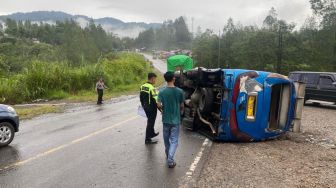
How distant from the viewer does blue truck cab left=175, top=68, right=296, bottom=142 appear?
9.52 m

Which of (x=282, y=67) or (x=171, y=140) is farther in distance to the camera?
(x=282, y=67)

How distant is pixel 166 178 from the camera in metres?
6.63

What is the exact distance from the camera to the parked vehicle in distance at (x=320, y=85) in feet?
63.5

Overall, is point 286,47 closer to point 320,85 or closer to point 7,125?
point 320,85

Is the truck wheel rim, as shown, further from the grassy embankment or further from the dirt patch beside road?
the grassy embankment

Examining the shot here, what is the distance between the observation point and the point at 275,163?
25.7 feet

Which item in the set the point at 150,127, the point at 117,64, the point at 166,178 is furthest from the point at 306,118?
the point at 117,64

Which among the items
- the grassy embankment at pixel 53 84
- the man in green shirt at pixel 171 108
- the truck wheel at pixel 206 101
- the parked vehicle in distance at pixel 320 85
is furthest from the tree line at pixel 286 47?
the man in green shirt at pixel 171 108

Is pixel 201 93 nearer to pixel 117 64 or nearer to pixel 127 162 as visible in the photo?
pixel 127 162

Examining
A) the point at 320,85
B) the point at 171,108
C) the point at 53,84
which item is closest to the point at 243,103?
the point at 171,108

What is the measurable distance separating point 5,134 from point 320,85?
15784 mm

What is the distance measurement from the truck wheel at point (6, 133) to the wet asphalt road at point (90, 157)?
→ 22 centimetres

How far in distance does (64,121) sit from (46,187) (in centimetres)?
784

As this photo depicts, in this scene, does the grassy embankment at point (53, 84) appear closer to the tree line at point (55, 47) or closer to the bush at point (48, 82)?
the bush at point (48, 82)
